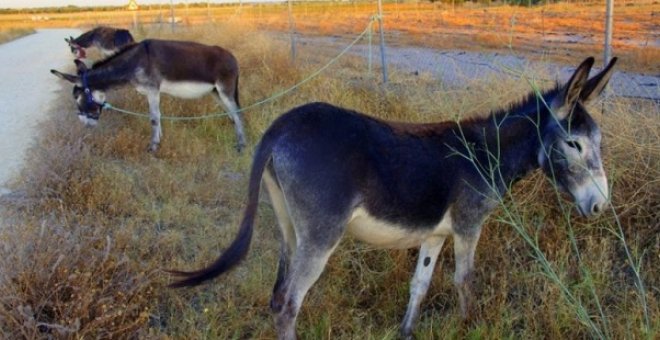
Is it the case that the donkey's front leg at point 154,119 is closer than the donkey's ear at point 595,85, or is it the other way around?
the donkey's ear at point 595,85

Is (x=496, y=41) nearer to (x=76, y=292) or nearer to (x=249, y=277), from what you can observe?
(x=249, y=277)

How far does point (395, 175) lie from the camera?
3154 millimetres

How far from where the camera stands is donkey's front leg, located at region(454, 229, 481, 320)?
3.42 meters

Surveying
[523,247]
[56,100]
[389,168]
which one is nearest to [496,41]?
[56,100]

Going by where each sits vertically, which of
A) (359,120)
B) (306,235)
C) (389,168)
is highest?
(359,120)

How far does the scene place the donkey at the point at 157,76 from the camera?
775cm

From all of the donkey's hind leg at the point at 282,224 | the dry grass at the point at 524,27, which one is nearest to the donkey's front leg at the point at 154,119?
the donkey's hind leg at the point at 282,224

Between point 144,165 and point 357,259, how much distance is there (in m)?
3.69

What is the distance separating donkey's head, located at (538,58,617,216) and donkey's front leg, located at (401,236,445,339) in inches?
34.5

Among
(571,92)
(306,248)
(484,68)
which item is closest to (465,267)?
(306,248)

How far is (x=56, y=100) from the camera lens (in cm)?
1086

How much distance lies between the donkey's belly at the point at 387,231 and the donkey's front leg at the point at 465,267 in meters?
0.11

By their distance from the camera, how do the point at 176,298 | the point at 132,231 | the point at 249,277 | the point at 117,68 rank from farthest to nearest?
the point at 117,68, the point at 132,231, the point at 249,277, the point at 176,298

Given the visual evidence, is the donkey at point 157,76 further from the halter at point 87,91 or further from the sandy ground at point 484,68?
the sandy ground at point 484,68
